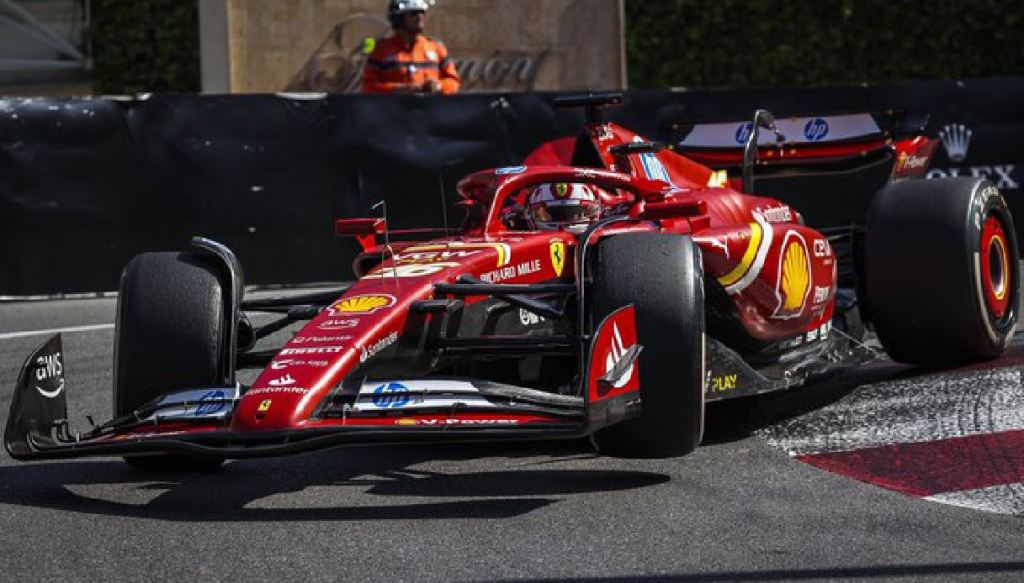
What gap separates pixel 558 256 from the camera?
6.41m

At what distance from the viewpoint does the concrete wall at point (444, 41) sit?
17203mm

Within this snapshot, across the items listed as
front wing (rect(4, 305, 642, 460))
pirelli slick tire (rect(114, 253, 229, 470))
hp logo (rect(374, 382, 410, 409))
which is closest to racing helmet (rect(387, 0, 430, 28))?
pirelli slick tire (rect(114, 253, 229, 470))

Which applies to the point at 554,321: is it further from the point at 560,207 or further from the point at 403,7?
the point at 403,7

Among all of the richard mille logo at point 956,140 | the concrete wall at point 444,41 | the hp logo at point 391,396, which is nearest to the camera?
the hp logo at point 391,396

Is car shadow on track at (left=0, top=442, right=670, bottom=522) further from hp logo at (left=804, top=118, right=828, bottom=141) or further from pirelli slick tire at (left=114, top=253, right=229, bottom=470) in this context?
hp logo at (left=804, top=118, right=828, bottom=141)

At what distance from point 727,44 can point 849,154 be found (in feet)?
31.2

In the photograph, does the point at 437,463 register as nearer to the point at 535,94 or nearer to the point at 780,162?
the point at 780,162

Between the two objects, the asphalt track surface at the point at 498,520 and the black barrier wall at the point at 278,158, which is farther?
the black barrier wall at the point at 278,158

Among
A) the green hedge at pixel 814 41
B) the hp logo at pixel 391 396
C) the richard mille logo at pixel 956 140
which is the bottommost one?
Answer: the hp logo at pixel 391 396

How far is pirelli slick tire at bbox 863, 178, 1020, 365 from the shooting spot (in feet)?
24.4

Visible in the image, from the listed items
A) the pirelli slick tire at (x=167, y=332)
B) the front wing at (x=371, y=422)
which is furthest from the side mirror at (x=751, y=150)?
the pirelli slick tire at (x=167, y=332)

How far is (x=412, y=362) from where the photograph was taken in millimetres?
5844

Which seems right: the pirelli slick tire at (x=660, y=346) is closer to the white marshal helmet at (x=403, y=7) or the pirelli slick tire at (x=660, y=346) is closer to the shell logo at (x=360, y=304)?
the shell logo at (x=360, y=304)

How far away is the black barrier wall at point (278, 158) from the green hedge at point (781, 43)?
554cm
